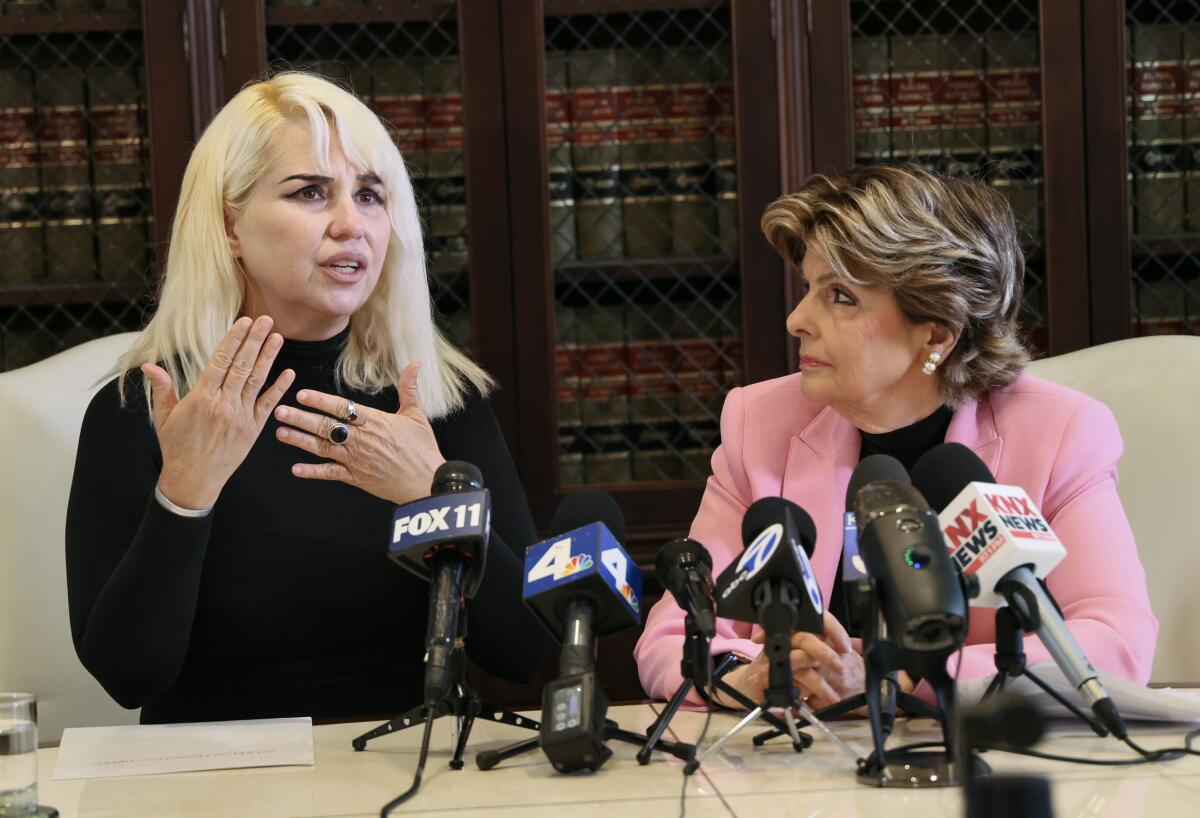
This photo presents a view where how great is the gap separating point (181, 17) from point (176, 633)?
141 centimetres

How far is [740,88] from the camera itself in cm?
267

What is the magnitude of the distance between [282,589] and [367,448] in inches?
11.8

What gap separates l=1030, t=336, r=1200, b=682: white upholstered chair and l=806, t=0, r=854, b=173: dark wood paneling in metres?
0.77

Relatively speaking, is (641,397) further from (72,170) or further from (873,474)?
(873,474)

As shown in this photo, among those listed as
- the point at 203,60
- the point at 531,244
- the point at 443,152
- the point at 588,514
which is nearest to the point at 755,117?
the point at 531,244

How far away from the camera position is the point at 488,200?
2.68m

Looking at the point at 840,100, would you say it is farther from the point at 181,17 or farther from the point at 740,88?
the point at 181,17

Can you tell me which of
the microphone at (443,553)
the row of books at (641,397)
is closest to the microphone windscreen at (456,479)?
the microphone at (443,553)

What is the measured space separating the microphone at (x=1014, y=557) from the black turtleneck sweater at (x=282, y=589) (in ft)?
2.39

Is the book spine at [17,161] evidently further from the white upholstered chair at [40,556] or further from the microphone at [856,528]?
the microphone at [856,528]

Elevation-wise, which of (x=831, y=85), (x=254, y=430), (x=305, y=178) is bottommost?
(x=254, y=430)

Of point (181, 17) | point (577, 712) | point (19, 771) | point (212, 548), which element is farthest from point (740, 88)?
point (19, 771)

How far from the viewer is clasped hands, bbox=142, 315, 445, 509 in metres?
1.52

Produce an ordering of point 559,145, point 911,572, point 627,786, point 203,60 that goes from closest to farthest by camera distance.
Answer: point 911,572, point 627,786, point 203,60, point 559,145
